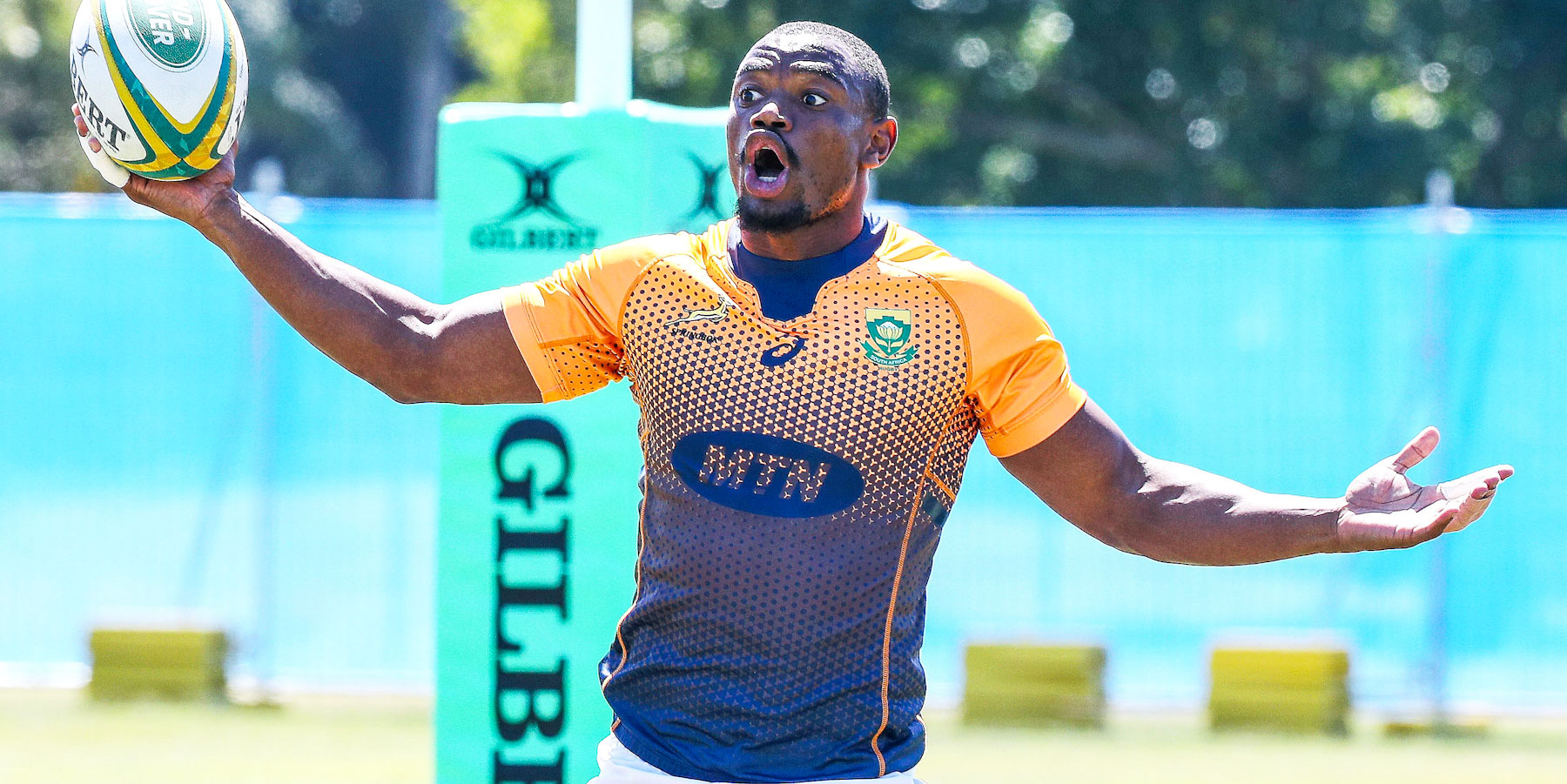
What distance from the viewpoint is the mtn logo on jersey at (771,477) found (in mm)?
2986

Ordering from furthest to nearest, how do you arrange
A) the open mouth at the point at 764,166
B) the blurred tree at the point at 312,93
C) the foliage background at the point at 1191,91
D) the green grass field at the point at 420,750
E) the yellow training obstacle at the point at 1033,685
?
the blurred tree at the point at 312,93
the foliage background at the point at 1191,91
the yellow training obstacle at the point at 1033,685
the green grass field at the point at 420,750
the open mouth at the point at 764,166

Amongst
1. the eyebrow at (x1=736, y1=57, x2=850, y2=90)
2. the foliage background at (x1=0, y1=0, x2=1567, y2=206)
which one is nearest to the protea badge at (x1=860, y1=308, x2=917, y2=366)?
the eyebrow at (x1=736, y1=57, x2=850, y2=90)

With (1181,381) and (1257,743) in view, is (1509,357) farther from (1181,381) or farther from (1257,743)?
(1257,743)

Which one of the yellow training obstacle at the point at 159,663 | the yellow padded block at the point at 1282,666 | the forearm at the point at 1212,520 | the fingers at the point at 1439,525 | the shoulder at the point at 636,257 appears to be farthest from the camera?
the yellow training obstacle at the point at 159,663

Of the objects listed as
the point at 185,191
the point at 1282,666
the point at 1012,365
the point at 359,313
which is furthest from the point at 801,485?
the point at 1282,666

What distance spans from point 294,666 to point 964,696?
3.32 metres

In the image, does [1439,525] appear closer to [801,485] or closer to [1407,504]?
[1407,504]

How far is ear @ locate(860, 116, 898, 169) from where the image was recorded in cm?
311

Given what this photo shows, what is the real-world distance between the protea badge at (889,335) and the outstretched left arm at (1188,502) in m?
0.29

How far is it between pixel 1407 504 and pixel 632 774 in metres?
1.30

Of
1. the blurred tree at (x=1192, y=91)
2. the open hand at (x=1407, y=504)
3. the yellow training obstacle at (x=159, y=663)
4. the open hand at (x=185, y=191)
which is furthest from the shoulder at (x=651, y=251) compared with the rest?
the blurred tree at (x=1192, y=91)

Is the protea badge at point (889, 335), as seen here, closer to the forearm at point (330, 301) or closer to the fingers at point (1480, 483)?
the forearm at point (330, 301)

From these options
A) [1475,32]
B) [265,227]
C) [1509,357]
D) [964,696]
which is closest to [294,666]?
[964,696]

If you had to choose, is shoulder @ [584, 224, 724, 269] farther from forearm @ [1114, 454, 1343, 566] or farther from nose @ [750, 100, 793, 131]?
forearm @ [1114, 454, 1343, 566]
